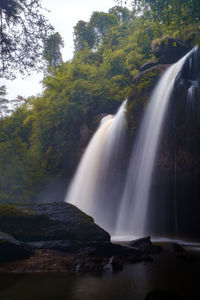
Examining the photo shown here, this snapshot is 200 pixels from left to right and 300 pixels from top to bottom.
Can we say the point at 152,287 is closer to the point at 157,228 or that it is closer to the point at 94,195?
the point at 157,228

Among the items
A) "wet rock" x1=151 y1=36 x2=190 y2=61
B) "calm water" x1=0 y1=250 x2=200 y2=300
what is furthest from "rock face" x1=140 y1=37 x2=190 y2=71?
"calm water" x1=0 y1=250 x2=200 y2=300

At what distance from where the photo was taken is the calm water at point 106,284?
3844 millimetres

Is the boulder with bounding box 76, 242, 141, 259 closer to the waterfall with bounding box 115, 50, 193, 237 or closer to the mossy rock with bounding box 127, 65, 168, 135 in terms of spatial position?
the waterfall with bounding box 115, 50, 193, 237

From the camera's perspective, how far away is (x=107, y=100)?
68.4ft

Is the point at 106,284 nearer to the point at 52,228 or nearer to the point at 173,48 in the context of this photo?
the point at 52,228

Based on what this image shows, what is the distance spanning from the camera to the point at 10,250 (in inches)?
241

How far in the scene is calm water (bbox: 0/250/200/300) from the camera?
384cm

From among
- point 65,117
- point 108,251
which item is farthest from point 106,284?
point 65,117

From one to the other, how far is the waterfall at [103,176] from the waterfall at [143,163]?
1.05 meters

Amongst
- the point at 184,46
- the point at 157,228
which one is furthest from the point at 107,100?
the point at 157,228

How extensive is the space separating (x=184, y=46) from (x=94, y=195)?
35.6 ft

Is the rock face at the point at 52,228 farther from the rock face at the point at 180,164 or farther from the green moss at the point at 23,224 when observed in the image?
the rock face at the point at 180,164

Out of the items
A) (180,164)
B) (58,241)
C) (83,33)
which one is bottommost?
(58,241)

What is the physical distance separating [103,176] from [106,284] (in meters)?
11.2
